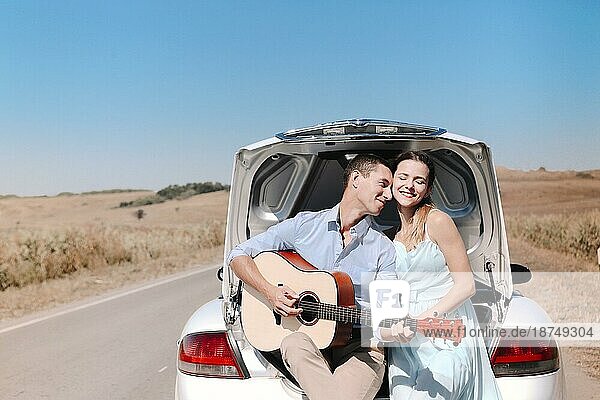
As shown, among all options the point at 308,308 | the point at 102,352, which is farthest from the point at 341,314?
the point at 102,352

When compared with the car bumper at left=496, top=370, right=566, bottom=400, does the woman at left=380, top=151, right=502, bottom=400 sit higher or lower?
higher

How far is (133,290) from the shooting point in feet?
47.9

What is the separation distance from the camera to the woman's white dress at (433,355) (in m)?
3.75

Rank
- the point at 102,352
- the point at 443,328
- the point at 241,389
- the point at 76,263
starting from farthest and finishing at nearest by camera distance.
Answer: the point at 76,263 → the point at 102,352 → the point at 241,389 → the point at 443,328

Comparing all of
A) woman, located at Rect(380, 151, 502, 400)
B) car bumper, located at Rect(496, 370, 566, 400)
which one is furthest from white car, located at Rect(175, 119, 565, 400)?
woman, located at Rect(380, 151, 502, 400)

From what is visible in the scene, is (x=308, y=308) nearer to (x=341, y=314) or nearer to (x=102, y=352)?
(x=341, y=314)

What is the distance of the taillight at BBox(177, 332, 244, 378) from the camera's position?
4.20m

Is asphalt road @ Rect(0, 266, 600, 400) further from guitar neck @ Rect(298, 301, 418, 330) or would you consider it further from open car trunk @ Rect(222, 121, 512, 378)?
guitar neck @ Rect(298, 301, 418, 330)

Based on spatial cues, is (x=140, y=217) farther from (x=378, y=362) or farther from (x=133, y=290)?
(x=378, y=362)

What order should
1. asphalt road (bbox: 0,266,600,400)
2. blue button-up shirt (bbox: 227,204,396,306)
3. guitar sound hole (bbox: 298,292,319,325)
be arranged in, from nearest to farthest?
guitar sound hole (bbox: 298,292,319,325) < blue button-up shirt (bbox: 227,204,396,306) < asphalt road (bbox: 0,266,600,400)

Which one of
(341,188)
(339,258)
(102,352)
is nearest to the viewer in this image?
(339,258)

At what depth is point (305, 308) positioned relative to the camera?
4.14 meters

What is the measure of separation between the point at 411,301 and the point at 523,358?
64cm

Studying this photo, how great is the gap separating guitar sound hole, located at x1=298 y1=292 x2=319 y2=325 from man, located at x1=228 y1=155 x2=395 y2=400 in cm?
7
